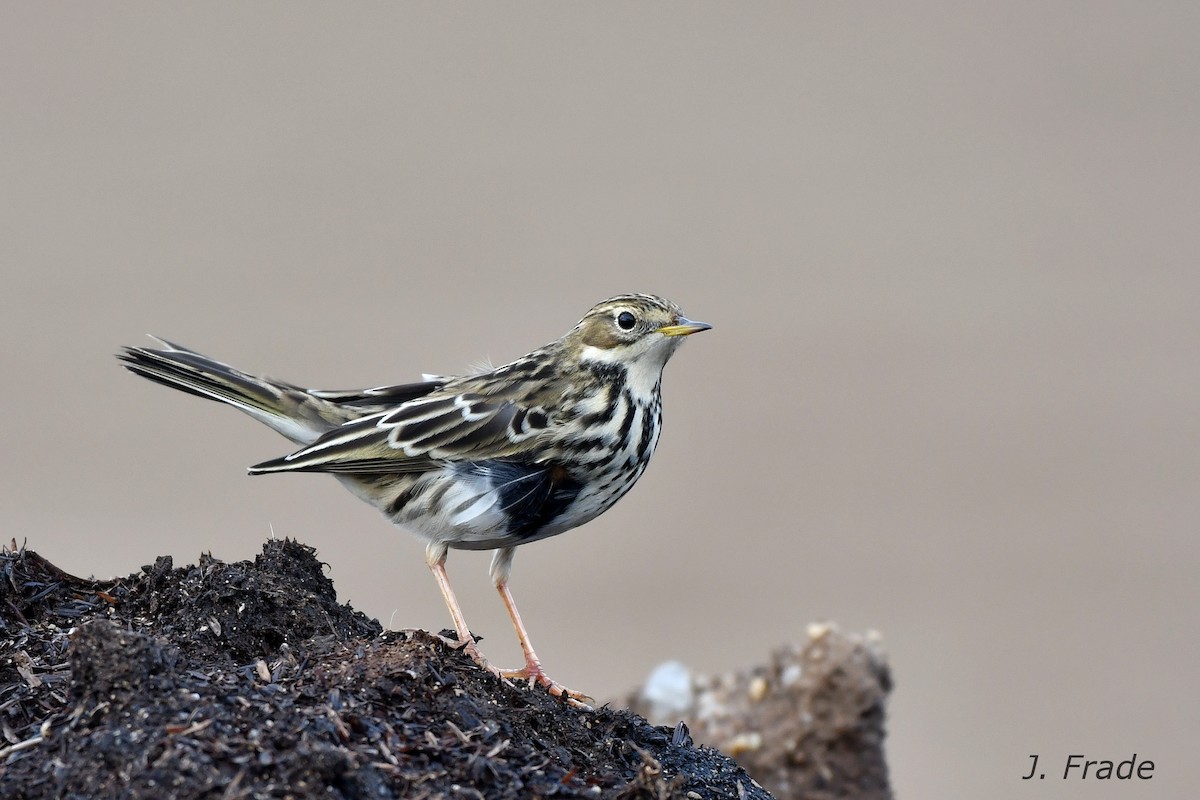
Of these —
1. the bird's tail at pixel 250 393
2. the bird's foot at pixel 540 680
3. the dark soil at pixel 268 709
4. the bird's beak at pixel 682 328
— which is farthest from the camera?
the bird's tail at pixel 250 393

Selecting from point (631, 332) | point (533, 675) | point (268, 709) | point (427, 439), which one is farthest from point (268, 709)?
point (631, 332)

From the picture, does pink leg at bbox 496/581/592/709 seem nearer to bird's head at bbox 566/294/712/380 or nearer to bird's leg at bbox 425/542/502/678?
bird's leg at bbox 425/542/502/678

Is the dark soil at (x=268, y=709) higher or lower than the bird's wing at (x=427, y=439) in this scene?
lower

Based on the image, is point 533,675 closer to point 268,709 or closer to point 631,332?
point 631,332

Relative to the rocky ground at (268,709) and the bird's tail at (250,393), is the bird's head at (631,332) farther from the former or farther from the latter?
the rocky ground at (268,709)

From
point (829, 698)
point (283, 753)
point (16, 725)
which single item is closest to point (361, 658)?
point (283, 753)

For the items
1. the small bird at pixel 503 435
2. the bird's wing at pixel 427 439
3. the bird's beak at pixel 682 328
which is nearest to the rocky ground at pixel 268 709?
the small bird at pixel 503 435
